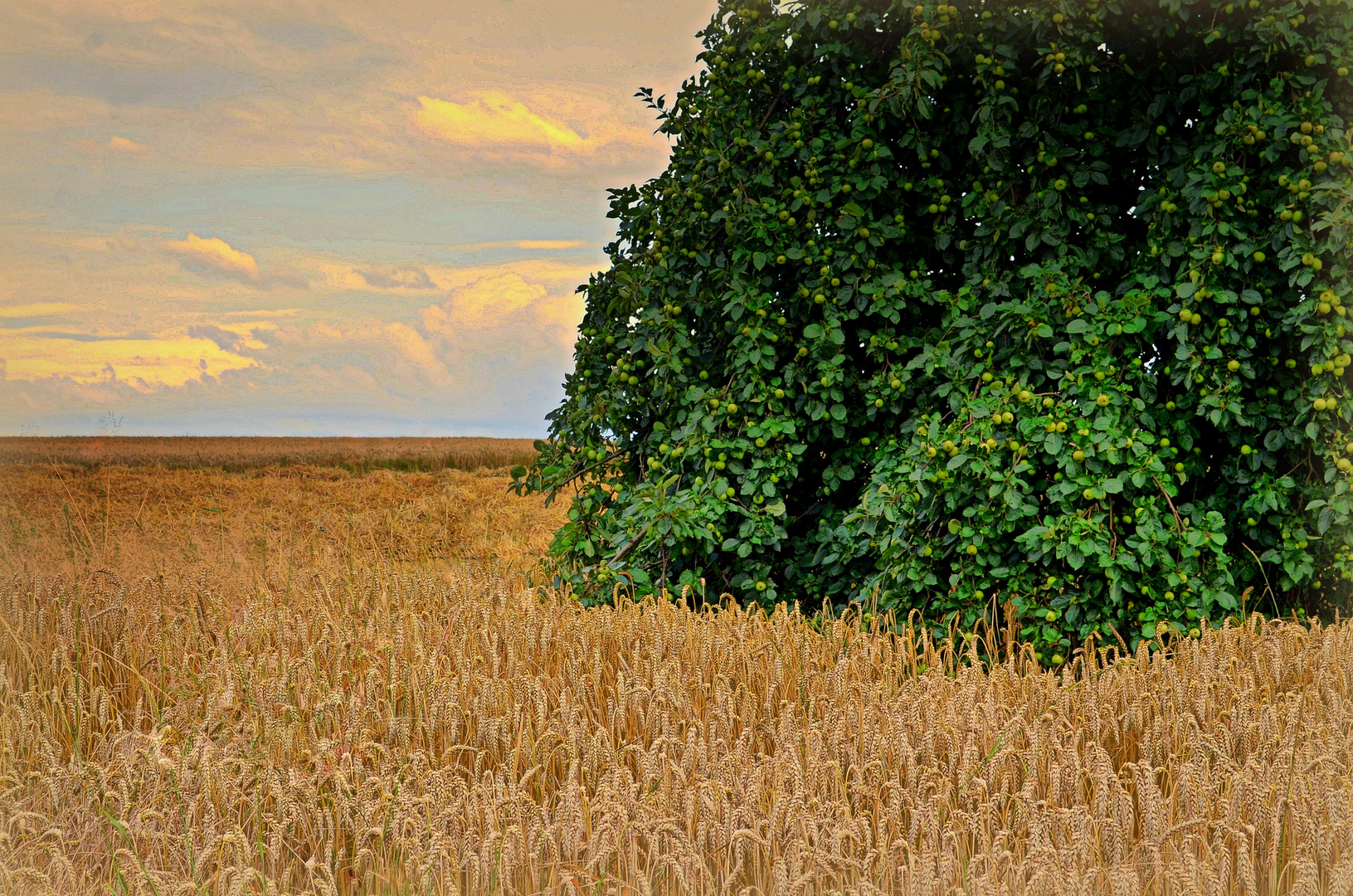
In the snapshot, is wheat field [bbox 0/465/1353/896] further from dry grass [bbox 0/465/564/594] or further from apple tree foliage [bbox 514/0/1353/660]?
dry grass [bbox 0/465/564/594]

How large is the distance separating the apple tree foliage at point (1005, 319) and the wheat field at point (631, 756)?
0.49 meters

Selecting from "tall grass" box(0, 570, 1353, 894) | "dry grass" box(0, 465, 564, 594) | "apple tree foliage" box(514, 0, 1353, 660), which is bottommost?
"tall grass" box(0, 570, 1353, 894)

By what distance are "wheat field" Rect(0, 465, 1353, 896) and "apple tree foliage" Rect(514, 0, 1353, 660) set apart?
0.49m

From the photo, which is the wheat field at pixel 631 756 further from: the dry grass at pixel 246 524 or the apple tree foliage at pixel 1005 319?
the dry grass at pixel 246 524

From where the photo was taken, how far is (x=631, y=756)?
3.69 metres

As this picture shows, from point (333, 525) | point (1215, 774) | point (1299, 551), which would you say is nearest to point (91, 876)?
point (1215, 774)

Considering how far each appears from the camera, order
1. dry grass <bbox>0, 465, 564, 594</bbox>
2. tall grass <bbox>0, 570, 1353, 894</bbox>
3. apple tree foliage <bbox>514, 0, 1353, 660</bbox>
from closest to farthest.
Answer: tall grass <bbox>0, 570, 1353, 894</bbox> < apple tree foliage <bbox>514, 0, 1353, 660</bbox> < dry grass <bbox>0, 465, 564, 594</bbox>

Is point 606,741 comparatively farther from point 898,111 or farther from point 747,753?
point 898,111

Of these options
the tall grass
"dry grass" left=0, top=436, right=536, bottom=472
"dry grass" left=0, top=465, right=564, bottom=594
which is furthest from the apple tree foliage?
"dry grass" left=0, top=436, right=536, bottom=472

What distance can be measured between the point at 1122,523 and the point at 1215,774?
195 centimetres

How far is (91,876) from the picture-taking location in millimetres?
3154

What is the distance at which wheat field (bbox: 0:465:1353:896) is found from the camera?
2748 millimetres

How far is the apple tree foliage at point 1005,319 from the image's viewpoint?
4.88m

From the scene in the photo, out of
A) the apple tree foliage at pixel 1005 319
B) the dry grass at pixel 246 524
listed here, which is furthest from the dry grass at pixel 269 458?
the apple tree foliage at pixel 1005 319
